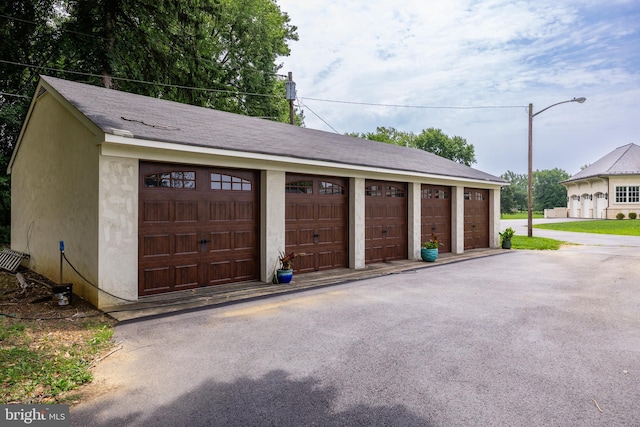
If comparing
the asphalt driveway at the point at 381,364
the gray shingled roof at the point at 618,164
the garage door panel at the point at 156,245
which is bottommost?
the asphalt driveway at the point at 381,364

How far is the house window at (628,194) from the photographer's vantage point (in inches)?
1289

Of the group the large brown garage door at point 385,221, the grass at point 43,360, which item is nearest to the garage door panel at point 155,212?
the grass at point 43,360

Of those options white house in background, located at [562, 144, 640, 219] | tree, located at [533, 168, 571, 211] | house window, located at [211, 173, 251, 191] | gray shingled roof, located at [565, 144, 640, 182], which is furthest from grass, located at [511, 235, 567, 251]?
tree, located at [533, 168, 571, 211]

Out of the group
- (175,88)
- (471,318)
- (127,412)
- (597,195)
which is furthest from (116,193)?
(597,195)

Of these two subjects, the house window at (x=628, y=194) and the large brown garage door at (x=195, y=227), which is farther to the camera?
the house window at (x=628, y=194)

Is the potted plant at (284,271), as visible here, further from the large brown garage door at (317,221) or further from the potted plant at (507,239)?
the potted plant at (507,239)

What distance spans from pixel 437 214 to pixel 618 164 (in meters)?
33.6

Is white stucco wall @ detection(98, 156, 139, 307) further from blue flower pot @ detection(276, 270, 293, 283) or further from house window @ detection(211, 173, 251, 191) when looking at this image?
blue flower pot @ detection(276, 270, 293, 283)

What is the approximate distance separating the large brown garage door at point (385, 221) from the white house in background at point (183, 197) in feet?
0.12

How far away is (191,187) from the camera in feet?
24.2

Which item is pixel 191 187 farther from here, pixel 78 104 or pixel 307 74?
pixel 307 74

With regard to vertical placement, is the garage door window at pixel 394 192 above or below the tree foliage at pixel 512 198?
below

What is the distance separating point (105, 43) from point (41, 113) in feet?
29.7

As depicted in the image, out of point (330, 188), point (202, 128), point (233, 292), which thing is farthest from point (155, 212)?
point (330, 188)
